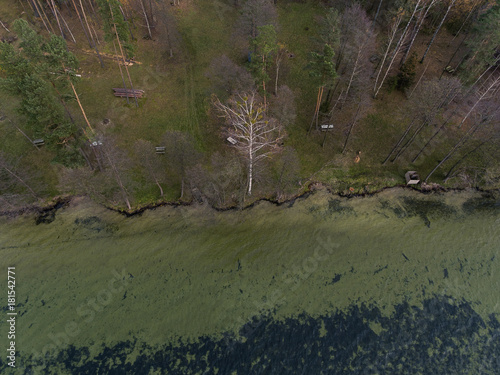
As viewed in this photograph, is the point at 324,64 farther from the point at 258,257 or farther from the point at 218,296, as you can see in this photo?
the point at 218,296

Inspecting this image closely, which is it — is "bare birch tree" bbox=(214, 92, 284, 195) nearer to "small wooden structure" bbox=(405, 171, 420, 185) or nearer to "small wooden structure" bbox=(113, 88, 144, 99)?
"small wooden structure" bbox=(113, 88, 144, 99)

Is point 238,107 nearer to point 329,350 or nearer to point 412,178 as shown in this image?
point 412,178

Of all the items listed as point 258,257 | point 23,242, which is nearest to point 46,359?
point 23,242

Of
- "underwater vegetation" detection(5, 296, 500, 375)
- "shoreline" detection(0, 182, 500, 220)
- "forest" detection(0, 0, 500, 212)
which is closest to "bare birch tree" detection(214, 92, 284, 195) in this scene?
"forest" detection(0, 0, 500, 212)

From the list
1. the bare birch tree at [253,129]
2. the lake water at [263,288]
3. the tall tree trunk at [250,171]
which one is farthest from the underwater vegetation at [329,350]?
the bare birch tree at [253,129]

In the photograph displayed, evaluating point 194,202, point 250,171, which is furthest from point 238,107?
point 194,202
